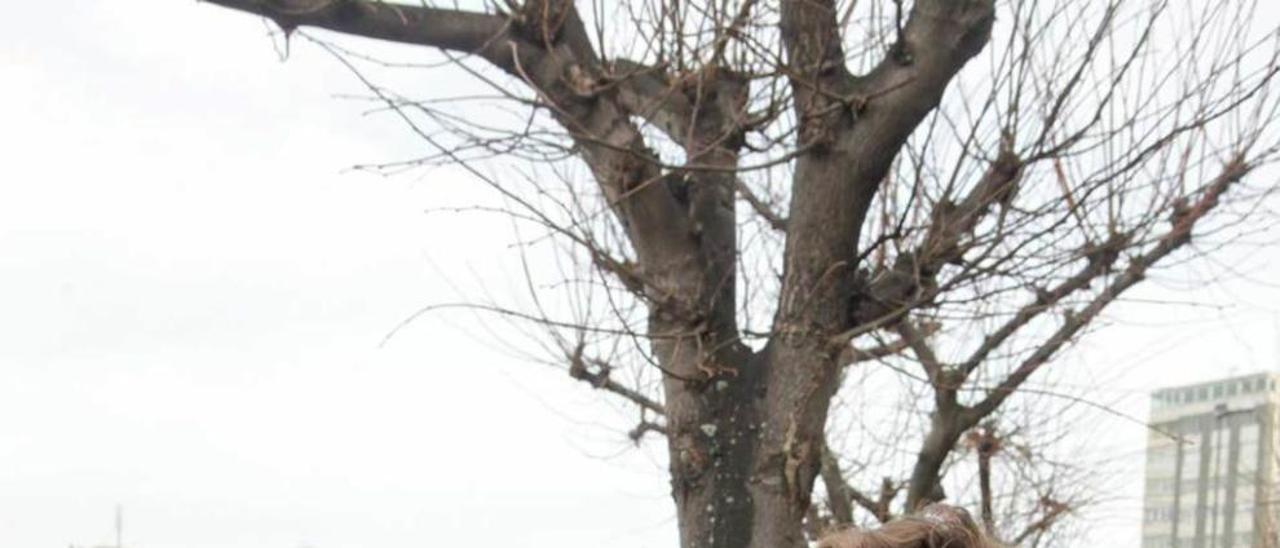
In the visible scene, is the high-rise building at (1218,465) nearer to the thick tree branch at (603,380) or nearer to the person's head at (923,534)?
the thick tree branch at (603,380)

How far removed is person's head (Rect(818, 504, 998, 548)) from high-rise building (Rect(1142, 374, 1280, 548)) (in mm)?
4397

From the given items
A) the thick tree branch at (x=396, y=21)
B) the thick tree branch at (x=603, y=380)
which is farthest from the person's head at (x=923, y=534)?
the thick tree branch at (x=603, y=380)

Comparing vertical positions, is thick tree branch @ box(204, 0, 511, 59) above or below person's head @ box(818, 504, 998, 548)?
above

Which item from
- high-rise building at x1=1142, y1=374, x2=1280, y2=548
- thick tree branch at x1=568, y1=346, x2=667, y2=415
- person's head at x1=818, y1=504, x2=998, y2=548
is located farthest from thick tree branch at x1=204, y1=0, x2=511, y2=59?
high-rise building at x1=1142, y1=374, x2=1280, y2=548

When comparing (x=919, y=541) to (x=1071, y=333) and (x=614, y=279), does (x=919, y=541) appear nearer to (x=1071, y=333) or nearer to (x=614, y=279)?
(x=614, y=279)

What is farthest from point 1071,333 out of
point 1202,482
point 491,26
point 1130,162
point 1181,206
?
point 1202,482

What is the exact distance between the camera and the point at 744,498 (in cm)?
550

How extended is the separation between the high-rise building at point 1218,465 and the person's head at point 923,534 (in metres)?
4.40

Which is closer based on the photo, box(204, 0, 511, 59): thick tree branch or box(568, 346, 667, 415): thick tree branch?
box(204, 0, 511, 59): thick tree branch

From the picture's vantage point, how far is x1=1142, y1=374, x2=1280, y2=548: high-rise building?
16.8 m

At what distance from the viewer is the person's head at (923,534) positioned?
2699 mm

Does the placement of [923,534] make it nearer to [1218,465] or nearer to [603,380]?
[603,380]

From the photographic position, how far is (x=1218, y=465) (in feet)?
90.1

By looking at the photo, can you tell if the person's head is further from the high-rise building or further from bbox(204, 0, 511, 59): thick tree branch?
the high-rise building
